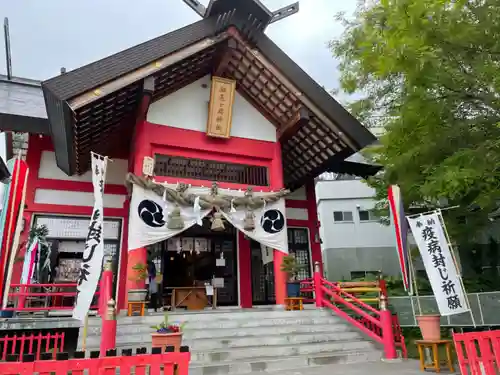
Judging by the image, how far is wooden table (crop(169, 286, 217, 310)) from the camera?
1016 centimetres

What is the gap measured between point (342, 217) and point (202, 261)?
10386mm

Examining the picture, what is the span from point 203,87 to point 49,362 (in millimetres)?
8412

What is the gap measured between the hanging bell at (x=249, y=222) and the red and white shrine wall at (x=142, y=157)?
78 centimetres

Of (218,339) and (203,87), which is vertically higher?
(203,87)

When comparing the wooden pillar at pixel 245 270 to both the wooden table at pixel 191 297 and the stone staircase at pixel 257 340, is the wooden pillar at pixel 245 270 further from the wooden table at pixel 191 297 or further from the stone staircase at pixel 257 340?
the stone staircase at pixel 257 340

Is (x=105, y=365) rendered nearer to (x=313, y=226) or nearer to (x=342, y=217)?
(x=313, y=226)

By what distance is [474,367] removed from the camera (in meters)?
3.93

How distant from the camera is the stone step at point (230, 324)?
21.3 feet

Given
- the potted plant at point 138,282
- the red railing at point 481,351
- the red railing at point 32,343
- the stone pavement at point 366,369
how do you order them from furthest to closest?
the potted plant at point 138,282 → the red railing at point 32,343 → the stone pavement at point 366,369 → the red railing at point 481,351

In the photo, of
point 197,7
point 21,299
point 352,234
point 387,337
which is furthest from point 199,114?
point 352,234

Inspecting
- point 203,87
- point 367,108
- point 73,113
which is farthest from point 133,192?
point 367,108

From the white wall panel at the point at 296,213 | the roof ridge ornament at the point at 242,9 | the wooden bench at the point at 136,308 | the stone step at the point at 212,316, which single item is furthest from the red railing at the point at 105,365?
the white wall panel at the point at 296,213

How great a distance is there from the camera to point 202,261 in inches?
450

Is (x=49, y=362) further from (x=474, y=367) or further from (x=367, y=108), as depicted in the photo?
(x=367, y=108)
